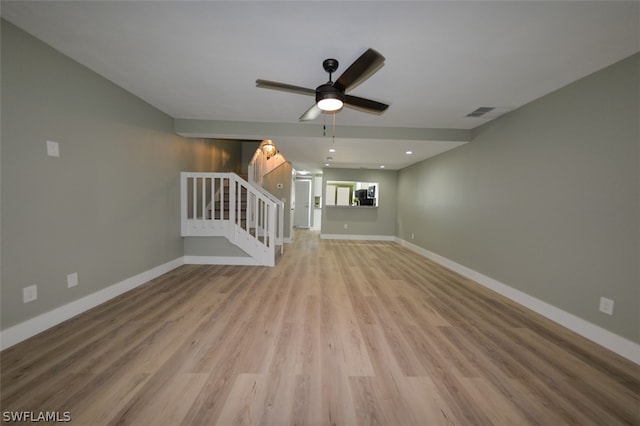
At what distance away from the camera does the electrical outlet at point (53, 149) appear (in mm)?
1946

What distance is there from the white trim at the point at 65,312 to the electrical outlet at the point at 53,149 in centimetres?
135

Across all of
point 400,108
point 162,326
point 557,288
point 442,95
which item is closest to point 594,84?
point 442,95

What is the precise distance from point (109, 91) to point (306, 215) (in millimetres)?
7545

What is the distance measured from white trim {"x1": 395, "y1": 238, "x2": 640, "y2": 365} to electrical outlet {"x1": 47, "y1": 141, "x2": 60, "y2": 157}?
16.2 ft

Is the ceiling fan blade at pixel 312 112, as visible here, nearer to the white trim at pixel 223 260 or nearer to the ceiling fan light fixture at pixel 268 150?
the white trim at pixel 223 260

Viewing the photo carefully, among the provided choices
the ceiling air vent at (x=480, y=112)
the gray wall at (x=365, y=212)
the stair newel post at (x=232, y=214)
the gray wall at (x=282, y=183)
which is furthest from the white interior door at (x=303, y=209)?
the ceiling air vent at (x=480, y=112)

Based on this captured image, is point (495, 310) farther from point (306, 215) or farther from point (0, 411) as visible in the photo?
point (306, 215)

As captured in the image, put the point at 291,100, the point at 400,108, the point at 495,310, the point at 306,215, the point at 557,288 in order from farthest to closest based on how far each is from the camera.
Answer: the point at 306,215 < the point at 400,108 < the point at 291,100 < the point at 495,310 < the point at 557,288

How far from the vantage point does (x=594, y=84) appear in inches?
82.4

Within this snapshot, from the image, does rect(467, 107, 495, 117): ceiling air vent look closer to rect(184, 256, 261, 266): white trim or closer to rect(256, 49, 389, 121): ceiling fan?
rect(256, 49, 389, 121): ceiling fan

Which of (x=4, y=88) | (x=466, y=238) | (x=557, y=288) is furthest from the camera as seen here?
(x=466, y=238)

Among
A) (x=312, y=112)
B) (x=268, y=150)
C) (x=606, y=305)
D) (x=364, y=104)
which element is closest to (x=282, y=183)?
(x=268, y=150)

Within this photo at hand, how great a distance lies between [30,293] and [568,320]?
4.76m

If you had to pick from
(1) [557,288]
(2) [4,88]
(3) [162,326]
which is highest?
(2) [4,88]
